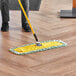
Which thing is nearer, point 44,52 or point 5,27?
point 44,52

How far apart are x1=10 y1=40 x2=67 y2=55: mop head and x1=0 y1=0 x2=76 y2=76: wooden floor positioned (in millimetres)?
47

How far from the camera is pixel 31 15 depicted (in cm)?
385

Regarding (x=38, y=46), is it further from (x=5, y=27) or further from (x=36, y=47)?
(x=5, y=27)

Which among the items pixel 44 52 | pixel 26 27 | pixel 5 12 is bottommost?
pixel 44 52

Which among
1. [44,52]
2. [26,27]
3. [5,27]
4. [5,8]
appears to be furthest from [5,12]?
[44,52]

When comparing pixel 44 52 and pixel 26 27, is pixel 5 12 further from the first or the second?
pixel 44 52

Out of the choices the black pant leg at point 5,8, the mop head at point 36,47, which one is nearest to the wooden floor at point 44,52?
the mop head at point 36,47

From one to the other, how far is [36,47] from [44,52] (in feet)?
0.36

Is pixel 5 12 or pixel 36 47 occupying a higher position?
pixel 5 12

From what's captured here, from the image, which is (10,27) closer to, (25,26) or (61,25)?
(25,26)

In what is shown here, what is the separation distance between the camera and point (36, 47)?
2551 millimetres

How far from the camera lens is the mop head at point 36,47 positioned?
2471 mm

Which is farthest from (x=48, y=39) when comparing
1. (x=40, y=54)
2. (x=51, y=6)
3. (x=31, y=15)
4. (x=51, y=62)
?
(x=51, y=6)

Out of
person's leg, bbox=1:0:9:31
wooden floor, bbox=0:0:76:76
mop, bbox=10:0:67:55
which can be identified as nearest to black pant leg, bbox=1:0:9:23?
person's leg, bbox=1:0:9:31
